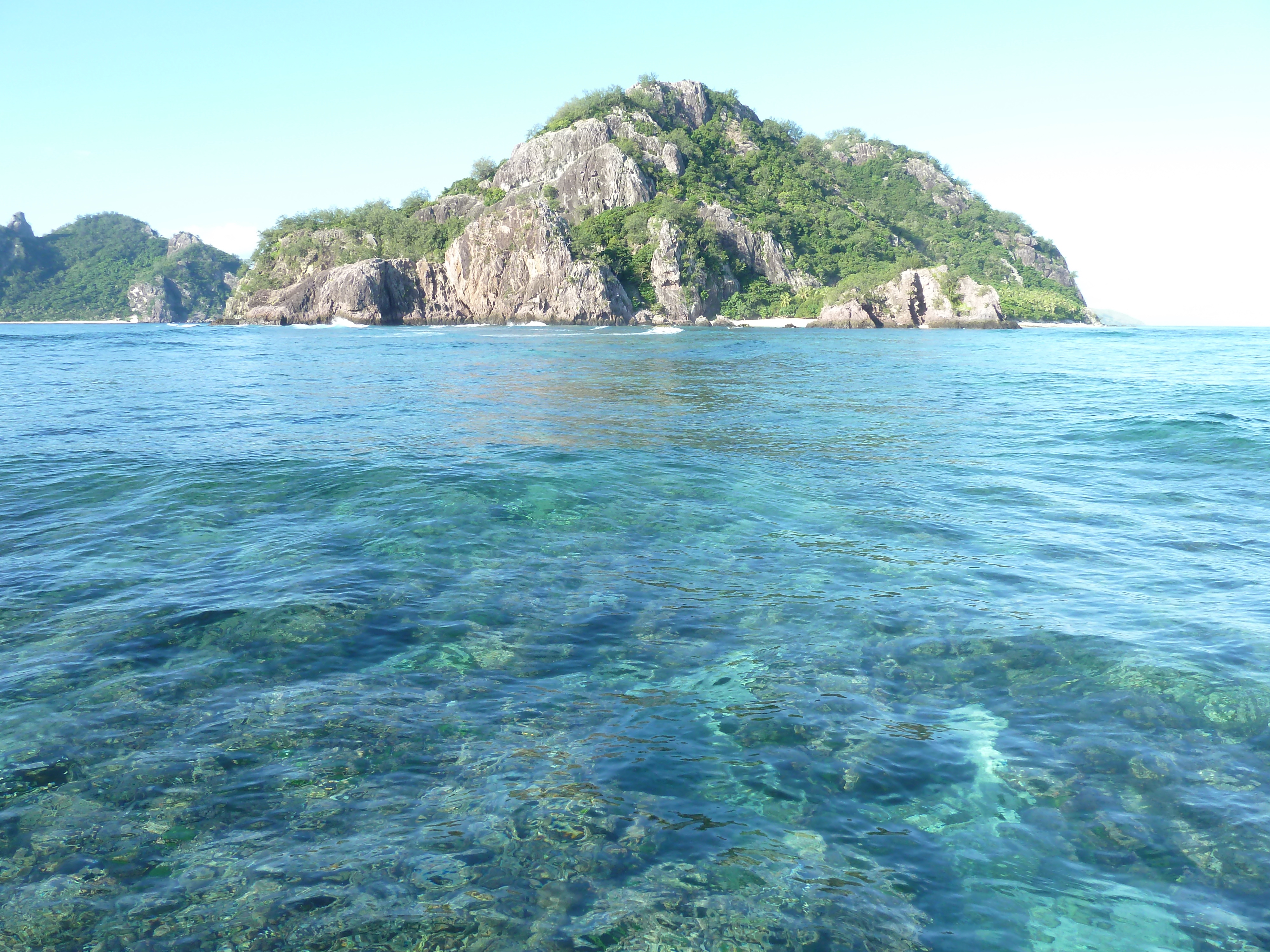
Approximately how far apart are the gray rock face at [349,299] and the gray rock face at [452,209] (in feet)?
69.4

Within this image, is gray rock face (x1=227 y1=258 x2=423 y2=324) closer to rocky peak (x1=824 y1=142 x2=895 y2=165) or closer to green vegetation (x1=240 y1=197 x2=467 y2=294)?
green vegetation (x1=240 y1=197 x2=467 y2=294)

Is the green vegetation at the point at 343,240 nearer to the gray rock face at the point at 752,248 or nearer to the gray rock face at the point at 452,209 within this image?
the gray rock face at the point at 452,209

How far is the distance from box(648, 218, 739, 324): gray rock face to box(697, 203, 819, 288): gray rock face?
38.9 feet

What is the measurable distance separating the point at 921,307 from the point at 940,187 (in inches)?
3932

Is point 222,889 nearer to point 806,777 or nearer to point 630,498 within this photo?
point 806,777

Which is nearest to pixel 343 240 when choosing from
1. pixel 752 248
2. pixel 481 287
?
pixel 481 287

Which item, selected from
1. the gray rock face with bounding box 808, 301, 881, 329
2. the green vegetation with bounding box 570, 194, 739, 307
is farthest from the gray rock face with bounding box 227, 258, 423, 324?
the gray rock face with bounding box 808, 301, 881, 329

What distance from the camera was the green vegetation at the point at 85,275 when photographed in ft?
548

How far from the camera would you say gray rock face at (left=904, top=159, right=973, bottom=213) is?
559 feet

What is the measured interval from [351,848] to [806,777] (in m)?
2.74

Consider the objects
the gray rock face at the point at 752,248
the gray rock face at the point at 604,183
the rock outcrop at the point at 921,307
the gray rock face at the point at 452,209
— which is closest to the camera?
the rock outcrop at the point at 921,307

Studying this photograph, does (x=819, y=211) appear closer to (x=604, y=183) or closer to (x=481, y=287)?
(x=604, y=183)

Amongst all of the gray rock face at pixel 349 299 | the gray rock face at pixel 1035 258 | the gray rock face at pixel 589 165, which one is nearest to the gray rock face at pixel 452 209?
the gray rock face at pixel 589 165

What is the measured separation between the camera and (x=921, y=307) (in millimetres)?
97438
